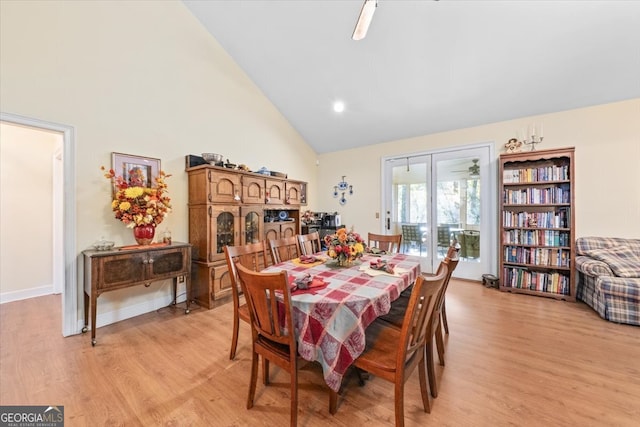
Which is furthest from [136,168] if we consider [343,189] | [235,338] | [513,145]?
[513,145]

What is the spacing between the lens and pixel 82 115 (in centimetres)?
248

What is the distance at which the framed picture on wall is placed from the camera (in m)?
2.68

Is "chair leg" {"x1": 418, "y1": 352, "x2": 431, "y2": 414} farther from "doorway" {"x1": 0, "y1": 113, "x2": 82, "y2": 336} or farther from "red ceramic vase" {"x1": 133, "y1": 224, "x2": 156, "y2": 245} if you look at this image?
"doorway" {"x1": 0, "y1": 113, "x2": 82, "y2": 336}

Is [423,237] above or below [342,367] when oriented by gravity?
above

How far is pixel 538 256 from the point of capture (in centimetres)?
342

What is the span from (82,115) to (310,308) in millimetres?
3031

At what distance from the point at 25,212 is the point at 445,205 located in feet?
20.6

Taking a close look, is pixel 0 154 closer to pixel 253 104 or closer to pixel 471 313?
pixel 253 104

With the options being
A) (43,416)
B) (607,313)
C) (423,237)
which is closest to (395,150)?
(423,237)

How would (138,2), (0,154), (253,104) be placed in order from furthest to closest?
(253,104) → (0,154) → (138,2)

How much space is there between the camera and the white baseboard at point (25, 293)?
10.3 feet

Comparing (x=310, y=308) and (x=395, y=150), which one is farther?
(x=395, y=150)

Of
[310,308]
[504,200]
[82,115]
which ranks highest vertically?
[82,115]

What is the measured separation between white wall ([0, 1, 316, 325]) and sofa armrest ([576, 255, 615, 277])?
484cm
